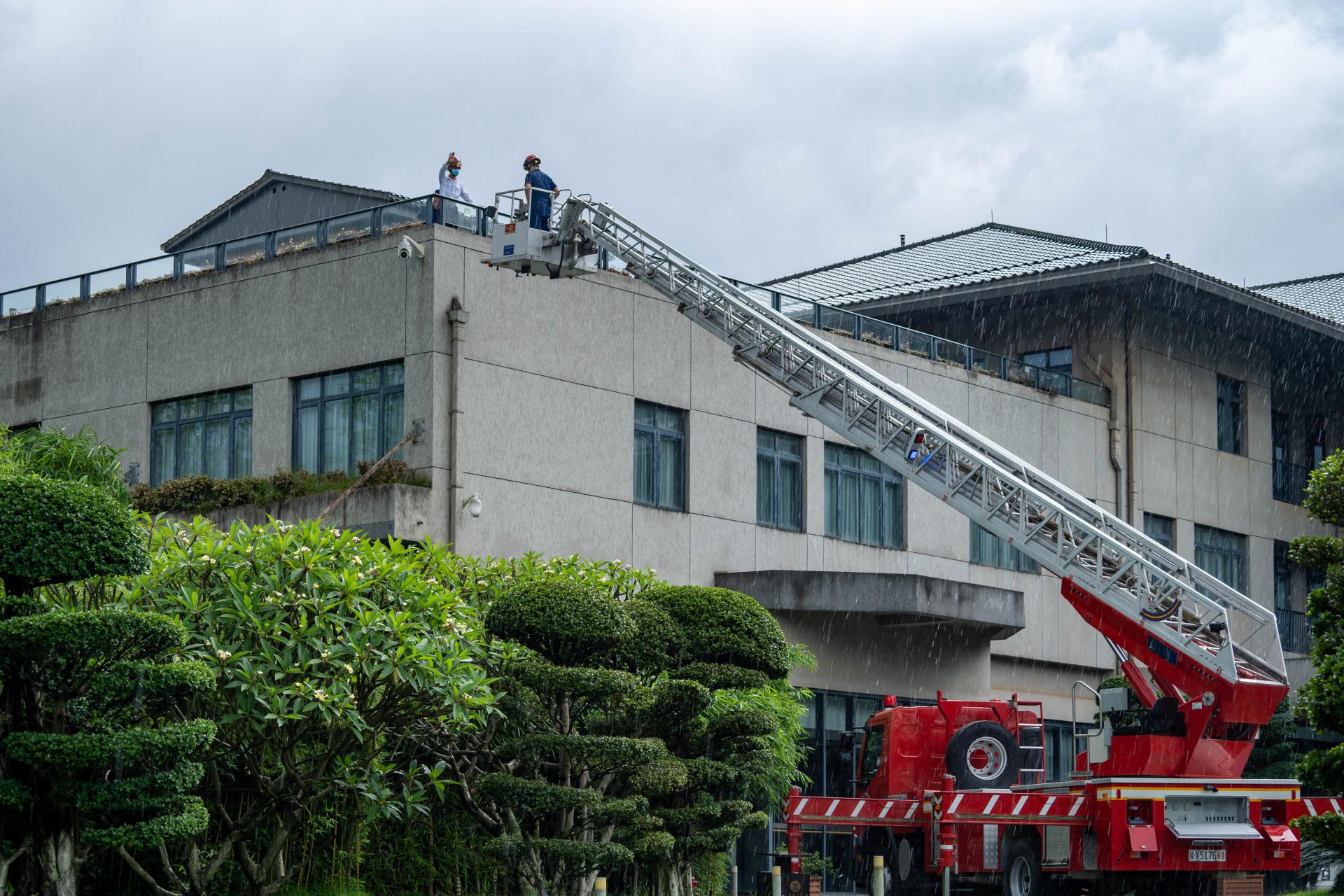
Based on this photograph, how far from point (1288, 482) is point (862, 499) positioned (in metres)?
15.0

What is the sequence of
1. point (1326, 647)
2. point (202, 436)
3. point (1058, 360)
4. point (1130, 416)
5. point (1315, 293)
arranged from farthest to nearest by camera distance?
point (1315, 293) < point (1058, 360) < point (1130, 416) < point (202, 436) < point (1326, 647)

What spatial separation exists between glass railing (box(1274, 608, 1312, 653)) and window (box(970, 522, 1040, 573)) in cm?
918

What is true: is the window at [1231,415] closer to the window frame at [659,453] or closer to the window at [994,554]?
the window at [994,554]

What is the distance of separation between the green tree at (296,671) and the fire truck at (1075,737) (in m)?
5.68

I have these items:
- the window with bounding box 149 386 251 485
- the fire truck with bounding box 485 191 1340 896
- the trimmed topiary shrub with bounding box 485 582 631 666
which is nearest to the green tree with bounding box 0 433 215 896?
the trimmed topiary shrub with bounding box 485 582 631 666

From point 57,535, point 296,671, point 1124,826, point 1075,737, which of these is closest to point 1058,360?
point 1075,737

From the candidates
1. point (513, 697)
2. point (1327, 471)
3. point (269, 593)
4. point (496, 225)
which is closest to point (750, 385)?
point (496, 225)

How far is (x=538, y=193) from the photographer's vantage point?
85.0 feet

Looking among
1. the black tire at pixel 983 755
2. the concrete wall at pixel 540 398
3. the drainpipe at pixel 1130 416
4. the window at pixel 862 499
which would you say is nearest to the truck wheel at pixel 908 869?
the black tire at pixel 983 755

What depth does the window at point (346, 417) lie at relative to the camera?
2627 centimetres

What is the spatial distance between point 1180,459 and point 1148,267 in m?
5.42

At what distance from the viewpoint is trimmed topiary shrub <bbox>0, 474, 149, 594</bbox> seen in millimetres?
14250

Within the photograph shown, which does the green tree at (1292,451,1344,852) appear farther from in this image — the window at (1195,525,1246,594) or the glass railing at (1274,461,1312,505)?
the glass railing at (1274,461,1312,505)

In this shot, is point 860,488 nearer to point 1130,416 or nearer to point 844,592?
point 844,592
